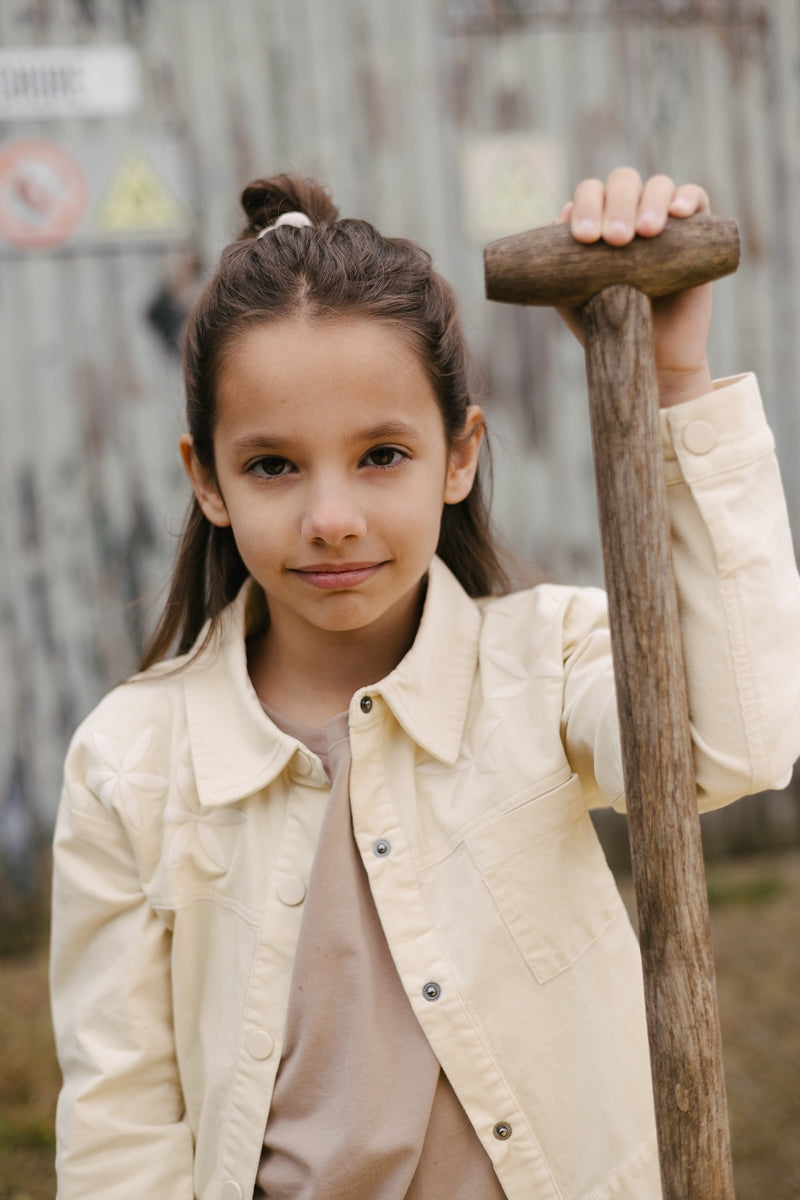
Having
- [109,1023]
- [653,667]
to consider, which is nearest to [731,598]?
[653,667]

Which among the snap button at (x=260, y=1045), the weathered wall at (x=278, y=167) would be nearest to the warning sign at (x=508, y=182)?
the weathered wall at (x=278, y=167)

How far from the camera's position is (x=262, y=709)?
1.79 meters

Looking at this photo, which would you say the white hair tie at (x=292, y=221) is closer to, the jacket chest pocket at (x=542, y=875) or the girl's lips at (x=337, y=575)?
the girl's lips at (x=337, y=575)

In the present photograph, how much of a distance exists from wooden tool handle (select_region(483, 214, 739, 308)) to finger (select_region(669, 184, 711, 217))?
0.01 m

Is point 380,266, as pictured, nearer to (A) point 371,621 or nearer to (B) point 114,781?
(A) point 371,621

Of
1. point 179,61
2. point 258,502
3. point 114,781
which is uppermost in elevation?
point 179,61

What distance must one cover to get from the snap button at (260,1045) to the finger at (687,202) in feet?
3.81

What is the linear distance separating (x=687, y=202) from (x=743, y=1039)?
2.47 metres

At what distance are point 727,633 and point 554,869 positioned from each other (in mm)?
426

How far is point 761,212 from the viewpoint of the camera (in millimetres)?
3932

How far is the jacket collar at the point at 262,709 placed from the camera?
170 centimetres

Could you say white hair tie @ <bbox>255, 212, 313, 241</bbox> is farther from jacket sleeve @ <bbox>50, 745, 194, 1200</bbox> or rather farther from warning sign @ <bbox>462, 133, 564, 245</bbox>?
warning sign @ <bbox>462, 133, 564, 245</bbox>

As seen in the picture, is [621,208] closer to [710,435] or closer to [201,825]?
[710,435]

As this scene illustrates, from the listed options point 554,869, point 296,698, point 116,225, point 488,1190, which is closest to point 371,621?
point 296,698
